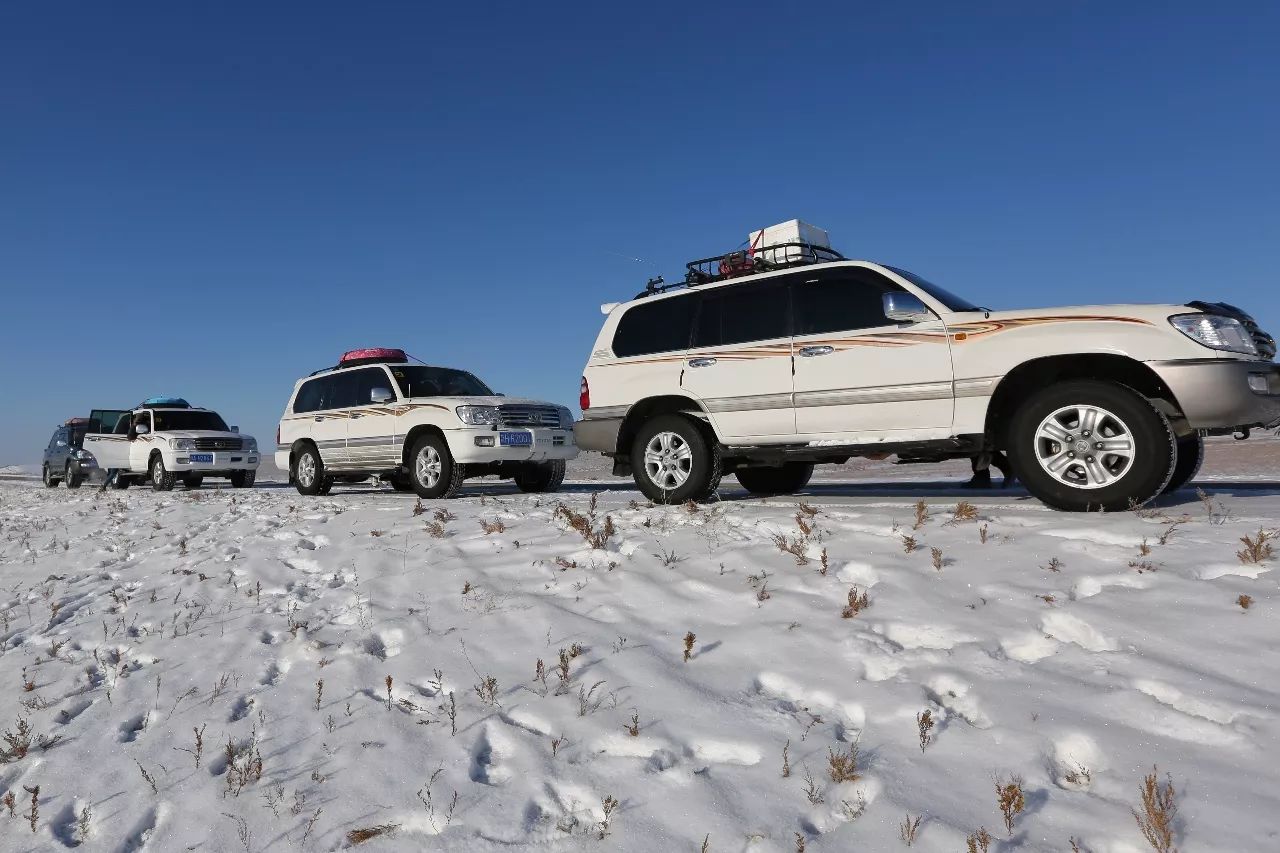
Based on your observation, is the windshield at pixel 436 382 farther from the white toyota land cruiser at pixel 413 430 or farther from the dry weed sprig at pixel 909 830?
the dry weed sprig at pixel 909 830

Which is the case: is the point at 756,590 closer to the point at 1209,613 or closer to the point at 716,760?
the point at 716,760

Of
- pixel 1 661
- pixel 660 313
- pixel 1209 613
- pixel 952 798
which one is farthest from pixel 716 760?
pixel 660 313

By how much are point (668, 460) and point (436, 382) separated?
5.32 meters

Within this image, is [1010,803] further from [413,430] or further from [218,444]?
[218,444]

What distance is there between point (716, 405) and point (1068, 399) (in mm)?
2880

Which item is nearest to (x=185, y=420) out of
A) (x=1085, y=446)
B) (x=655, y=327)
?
(x=655, y=327)

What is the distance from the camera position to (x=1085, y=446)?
5.40 metres

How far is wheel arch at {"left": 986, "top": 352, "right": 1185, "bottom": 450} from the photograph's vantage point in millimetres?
5410

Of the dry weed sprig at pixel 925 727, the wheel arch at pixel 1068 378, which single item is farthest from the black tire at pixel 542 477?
the dry weed sprig at pixel 925 727

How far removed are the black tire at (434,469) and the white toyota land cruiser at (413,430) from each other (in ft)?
0.04

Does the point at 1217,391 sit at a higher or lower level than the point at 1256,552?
higher

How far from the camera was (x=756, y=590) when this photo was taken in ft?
13.8

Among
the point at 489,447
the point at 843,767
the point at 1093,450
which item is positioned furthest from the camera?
the point at 489,447

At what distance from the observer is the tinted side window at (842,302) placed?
21.2 feet
